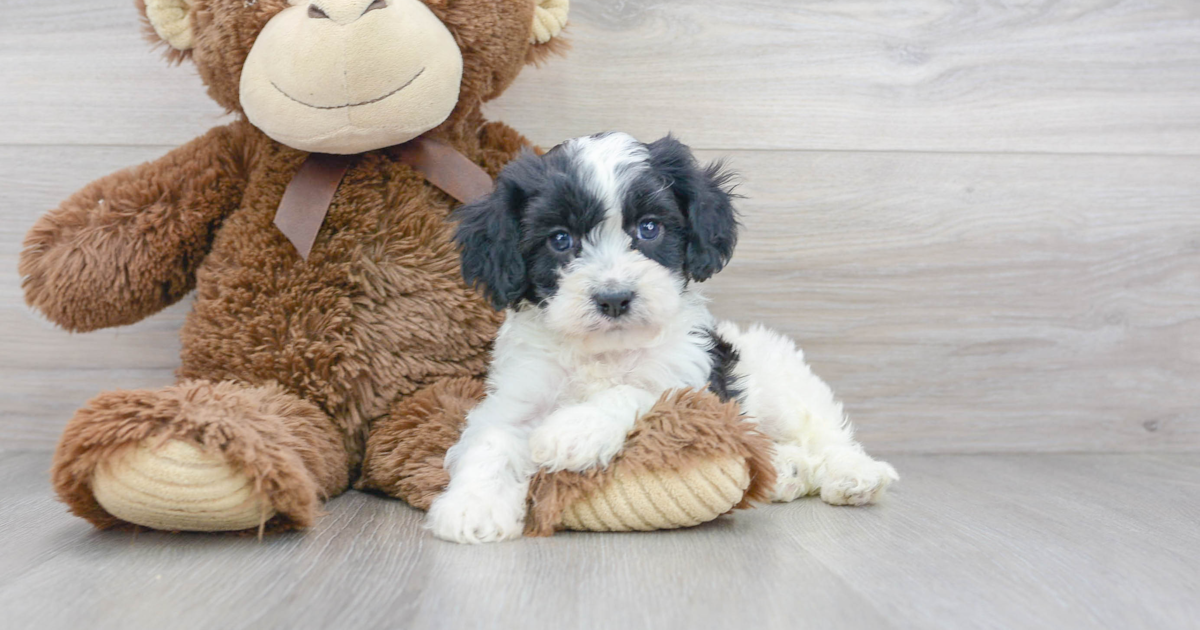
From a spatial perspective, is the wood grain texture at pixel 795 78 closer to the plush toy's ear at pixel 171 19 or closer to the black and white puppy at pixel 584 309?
the plush toy's ear at pixel 171 19

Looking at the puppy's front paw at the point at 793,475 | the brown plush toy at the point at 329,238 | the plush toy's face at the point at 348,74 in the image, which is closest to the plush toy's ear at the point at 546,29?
the brown plush toy at the point at 329,238

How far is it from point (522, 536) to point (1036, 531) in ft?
3.04

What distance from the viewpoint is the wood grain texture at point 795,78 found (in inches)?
90.8

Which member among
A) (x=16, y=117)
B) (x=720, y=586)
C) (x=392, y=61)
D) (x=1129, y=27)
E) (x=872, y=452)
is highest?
(x=1129, y=27)

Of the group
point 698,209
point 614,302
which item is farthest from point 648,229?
point 614,302

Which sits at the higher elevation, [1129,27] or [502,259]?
[1129,27]

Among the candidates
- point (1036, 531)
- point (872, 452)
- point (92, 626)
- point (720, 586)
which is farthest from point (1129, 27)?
point (92, 626)

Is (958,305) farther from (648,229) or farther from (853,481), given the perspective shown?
(648,229)

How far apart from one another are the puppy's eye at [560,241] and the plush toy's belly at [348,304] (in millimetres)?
336

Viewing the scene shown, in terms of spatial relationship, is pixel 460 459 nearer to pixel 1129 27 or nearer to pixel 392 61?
pixel 392 61

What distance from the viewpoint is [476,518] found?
1505mm

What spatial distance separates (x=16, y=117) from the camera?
7.56 feet

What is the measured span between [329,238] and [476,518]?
0.73 meters

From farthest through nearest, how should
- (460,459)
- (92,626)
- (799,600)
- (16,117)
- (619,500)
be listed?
(16,117)
(460,459)
(619,500)
(799,600)
(92,626)
